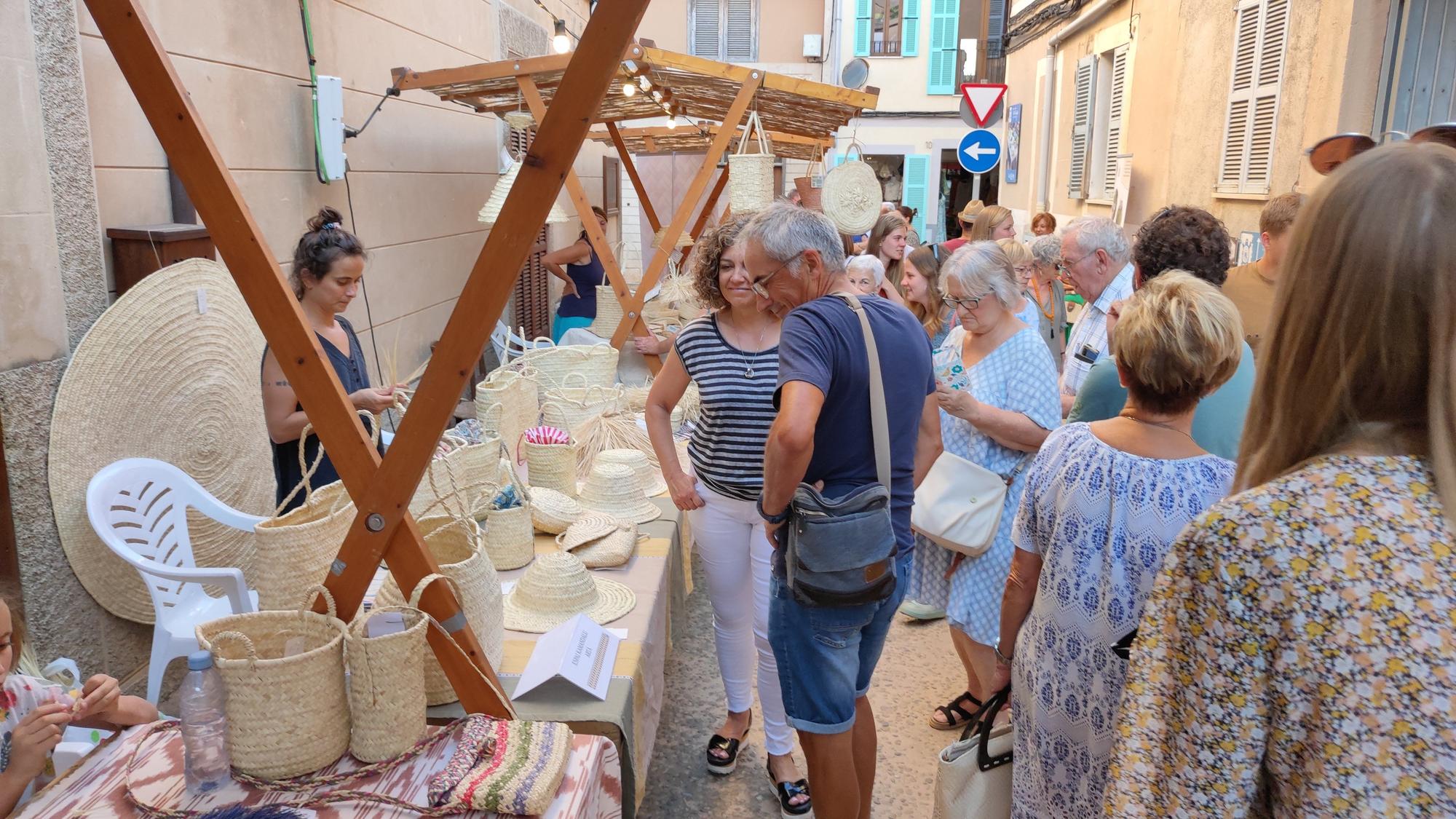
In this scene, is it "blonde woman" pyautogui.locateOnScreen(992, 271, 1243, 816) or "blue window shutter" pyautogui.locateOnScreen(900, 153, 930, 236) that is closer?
"blonde woman" pyautogui.locateOnScreen(992, 271, 1243, 816)

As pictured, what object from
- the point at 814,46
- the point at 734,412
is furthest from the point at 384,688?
the point at 814,46

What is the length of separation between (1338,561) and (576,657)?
1532 millimetres

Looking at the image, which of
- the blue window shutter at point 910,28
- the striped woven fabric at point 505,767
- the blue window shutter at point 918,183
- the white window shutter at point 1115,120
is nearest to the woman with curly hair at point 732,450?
the striped woven fabric at point 505,767

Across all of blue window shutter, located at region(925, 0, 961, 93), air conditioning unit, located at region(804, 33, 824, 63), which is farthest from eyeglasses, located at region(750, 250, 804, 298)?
blue window shutter, located at region(925, 0, 961, 93)

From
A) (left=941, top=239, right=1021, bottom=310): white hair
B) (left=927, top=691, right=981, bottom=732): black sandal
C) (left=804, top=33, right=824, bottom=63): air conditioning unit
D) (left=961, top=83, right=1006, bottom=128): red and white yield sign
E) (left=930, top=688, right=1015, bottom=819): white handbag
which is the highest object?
(left=804, top=33, right=824, bottom=63): air conditioning unit

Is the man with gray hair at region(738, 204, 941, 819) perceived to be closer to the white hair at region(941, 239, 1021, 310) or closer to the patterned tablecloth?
the patterned tablecloth

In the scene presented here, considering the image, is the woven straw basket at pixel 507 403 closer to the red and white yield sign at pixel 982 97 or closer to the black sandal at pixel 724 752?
the black sandal at pixel 724 752

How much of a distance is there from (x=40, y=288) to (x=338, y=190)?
7.18 ft

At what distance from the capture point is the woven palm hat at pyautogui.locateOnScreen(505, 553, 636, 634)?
229 centimetres

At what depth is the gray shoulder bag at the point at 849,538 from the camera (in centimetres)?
187

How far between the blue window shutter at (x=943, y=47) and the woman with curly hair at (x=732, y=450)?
1853 cm

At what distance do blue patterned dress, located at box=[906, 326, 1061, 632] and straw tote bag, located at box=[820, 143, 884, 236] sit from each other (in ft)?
8.10

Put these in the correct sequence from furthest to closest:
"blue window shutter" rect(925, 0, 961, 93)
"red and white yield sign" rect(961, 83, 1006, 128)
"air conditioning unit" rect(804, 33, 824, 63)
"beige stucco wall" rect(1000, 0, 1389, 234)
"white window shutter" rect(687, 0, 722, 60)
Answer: "blue window shutter" rect(925, 0, 961, 93)
"white window shutter" rect(687, 0, 722, 60)
"air conditioning unit" rect(804, 33, 824, 63)
"red and white yield sign" rect(961, 83, 1006, 128)
"beige stucco wall" rect(1000, 0, 1389, 234)

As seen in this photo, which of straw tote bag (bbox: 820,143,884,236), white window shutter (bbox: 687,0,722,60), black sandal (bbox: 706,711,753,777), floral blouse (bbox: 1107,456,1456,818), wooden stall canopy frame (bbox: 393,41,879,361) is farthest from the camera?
white window shutter (bbox: 687,0,722,60)
